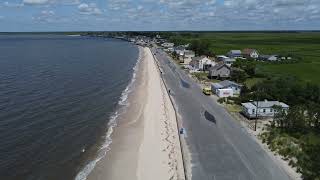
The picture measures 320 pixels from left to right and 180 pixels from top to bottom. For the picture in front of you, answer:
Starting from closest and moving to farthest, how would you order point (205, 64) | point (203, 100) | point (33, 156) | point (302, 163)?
1. point (302, 163)
2. point (33, 156)
3. point (203, 100)
4. point (205, 64)

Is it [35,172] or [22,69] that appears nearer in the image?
[35,172]

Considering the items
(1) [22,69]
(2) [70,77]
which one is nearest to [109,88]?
(2) [70,77]

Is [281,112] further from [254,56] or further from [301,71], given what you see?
[254,56]

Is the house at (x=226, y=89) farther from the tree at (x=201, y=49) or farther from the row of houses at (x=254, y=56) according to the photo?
the tree at (x=201, y=49)

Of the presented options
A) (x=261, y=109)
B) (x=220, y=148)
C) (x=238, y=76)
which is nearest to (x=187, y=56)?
(x=238, y=76)

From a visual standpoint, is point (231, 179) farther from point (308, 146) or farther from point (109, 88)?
point (109, 88)
